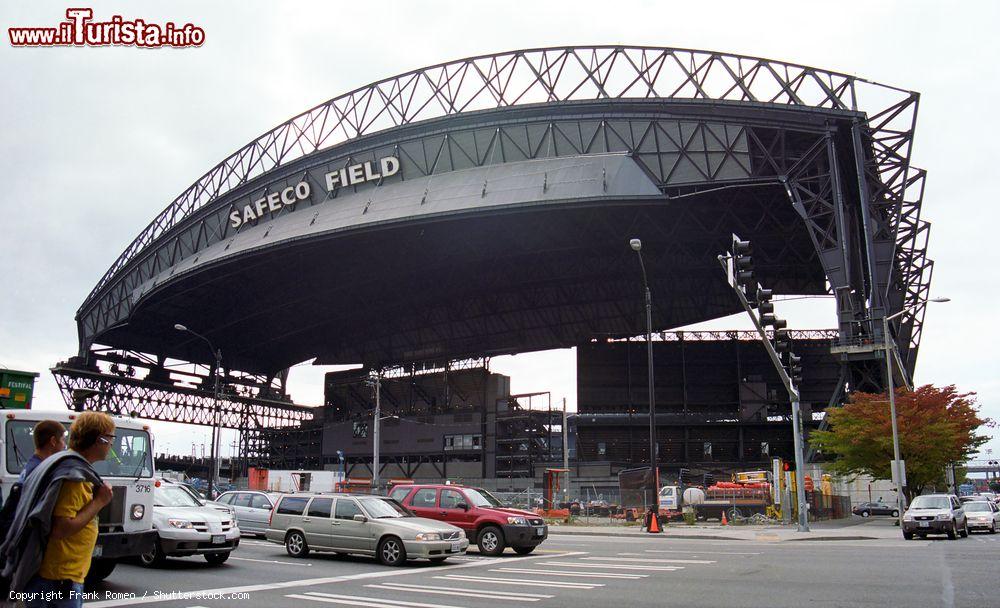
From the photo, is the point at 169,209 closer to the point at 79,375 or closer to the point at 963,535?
the point at 79,375

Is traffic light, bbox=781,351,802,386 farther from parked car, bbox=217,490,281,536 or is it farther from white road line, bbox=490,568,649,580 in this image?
parked car, bbox=217,490,281,536

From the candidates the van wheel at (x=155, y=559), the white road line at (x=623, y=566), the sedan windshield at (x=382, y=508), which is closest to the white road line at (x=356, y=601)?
the van wheel at (x=155, y=559)

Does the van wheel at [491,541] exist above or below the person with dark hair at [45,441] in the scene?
below

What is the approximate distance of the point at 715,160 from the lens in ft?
157

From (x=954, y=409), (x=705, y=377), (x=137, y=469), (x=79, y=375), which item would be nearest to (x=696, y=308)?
(x=705, y=377)

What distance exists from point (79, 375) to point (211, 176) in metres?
26.9

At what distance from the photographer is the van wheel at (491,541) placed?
1945 centimetres

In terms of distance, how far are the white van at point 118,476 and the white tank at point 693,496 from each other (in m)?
36.6

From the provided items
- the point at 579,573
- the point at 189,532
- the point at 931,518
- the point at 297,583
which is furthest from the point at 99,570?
the point at 931,518

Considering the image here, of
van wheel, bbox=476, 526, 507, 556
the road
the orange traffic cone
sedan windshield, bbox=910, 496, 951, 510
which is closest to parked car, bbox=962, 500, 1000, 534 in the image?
sedan windshield, bbox=910, 496, 951, 510

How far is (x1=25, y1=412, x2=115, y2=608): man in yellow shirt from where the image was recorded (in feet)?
16.4

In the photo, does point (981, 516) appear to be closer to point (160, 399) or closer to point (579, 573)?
point (579, 573)

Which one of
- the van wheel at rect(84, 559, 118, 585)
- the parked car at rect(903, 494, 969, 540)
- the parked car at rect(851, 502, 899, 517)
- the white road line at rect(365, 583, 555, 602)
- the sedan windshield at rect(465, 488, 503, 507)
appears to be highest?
the sedan windshield at rect(465, 488, 503, 507)

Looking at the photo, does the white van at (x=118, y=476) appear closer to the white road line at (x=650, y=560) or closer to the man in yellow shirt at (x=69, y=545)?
the man in yellow shirt at (x=69, y=545)
